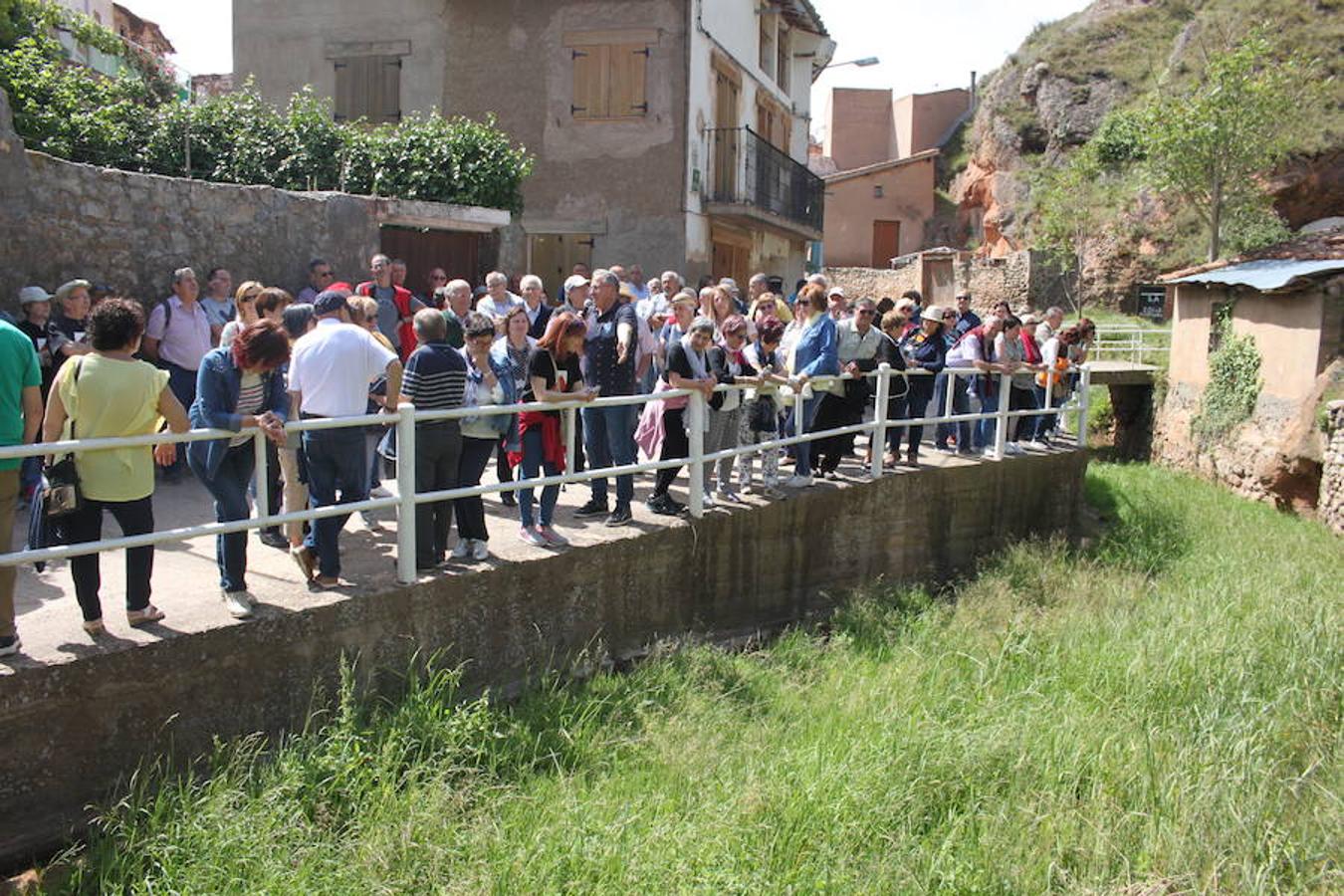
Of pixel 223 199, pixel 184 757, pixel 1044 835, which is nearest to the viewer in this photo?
pixel 184 757

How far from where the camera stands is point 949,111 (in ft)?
160

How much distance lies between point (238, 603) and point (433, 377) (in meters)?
1.65

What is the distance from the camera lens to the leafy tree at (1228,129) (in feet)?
64.5

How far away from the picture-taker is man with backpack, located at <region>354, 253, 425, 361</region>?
8.85 m

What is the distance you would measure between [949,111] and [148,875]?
4981 cm

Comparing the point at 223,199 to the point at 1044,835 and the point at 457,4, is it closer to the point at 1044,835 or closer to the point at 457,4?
the point at 1044,835

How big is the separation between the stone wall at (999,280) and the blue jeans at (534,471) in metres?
26.3

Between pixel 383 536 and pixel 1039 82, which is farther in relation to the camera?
pixel 1039 82

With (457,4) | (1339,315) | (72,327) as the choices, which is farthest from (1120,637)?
(457,4)

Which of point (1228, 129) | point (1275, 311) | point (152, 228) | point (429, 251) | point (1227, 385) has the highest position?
point (1228, 129)

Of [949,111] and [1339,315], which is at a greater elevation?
[949,111]

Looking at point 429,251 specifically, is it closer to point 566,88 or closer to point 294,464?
point 566,88

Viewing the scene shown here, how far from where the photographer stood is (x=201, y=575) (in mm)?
5852

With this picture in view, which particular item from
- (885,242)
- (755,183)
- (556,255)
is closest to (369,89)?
(556,255)
